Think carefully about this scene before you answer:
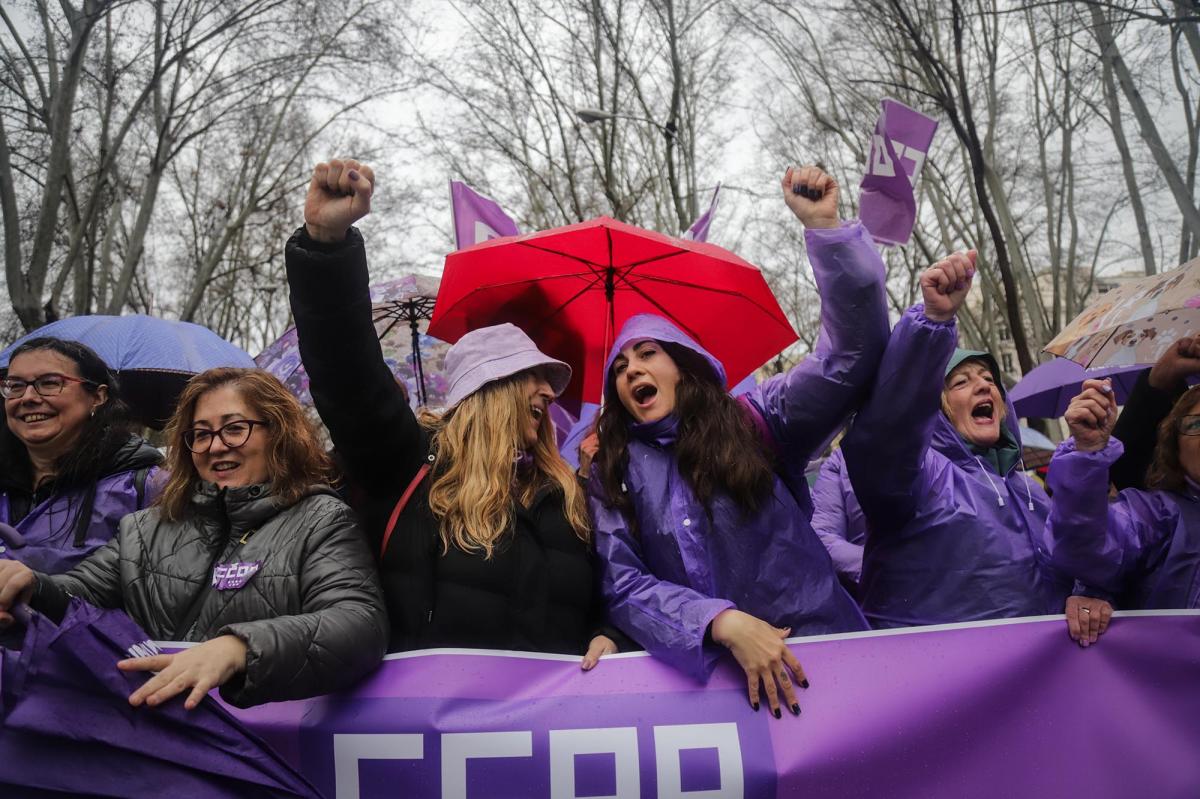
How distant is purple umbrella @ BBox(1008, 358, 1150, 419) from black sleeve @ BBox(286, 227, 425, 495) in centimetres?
476

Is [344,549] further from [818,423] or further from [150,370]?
[150,370]

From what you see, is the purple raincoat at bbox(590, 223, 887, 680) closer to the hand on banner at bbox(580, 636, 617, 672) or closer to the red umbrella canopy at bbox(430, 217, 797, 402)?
the hand on banner at bbox(580, 636, 617, 672)

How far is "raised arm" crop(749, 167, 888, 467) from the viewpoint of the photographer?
234 centimetres

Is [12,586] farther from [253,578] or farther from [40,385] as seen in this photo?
[40,385]

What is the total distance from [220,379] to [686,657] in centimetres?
150

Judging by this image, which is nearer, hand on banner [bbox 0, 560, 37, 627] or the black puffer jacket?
hand on banner [bbox 0, 560, 37, 627]

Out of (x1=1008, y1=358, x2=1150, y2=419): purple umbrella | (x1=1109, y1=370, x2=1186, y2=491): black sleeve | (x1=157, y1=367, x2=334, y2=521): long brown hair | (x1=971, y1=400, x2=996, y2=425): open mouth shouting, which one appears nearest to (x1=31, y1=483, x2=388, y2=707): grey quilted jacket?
(x1=157, y1=367, x2=334, y2=521): long brown hair

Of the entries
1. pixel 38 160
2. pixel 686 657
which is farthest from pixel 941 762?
pixel 38 160

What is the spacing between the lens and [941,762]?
2086 mm

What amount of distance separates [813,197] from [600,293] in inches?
55.2

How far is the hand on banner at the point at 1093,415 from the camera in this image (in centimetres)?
220

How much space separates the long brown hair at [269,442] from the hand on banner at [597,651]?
865 millimetres

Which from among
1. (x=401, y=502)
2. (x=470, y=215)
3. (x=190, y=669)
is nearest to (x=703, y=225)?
(x=470, y=215)

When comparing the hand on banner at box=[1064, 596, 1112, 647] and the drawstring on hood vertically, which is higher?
the drawstring on hood
